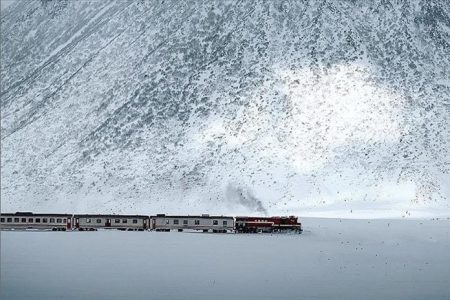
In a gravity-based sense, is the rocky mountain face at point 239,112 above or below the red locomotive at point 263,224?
above

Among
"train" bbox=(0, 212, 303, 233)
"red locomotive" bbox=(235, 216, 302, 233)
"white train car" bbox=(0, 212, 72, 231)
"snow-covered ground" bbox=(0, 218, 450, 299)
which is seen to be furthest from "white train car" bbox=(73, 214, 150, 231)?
→ "snow-covered ground" bbox=(0, 218, 450, 299)

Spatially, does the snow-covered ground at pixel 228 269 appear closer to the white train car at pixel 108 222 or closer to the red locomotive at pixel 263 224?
the red locomotive at pixel 263 224

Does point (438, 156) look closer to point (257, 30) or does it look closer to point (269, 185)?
point (269, 185)

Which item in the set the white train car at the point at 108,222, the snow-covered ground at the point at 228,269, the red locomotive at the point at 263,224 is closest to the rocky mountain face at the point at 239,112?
the red locomotive at the point at 263,224

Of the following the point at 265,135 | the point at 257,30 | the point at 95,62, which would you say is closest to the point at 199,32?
the point at 257,30

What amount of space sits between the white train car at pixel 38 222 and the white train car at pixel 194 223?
1025 cm

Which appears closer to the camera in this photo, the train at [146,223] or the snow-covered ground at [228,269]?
the snow-covered ground at [228,269]

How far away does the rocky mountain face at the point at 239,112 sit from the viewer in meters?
107

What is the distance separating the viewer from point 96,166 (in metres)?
119

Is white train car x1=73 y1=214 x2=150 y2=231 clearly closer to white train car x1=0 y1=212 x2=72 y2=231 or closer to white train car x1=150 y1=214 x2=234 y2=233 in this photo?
white train car x1=0 y1=212 x2=72 y2=231

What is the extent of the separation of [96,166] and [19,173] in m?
16.9

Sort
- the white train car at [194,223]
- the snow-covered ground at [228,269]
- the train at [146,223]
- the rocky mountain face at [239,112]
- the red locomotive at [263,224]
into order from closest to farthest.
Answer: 1. the snow-covered ground at [228,269]
2. the red locomotive at [263,224]
3. the train at [146,223]
4. the white train car at [194,223]
5. the rocky mountain face at [239,112]

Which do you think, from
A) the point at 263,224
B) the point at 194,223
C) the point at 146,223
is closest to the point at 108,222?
the point at 146,223

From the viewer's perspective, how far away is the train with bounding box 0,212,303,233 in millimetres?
74688
